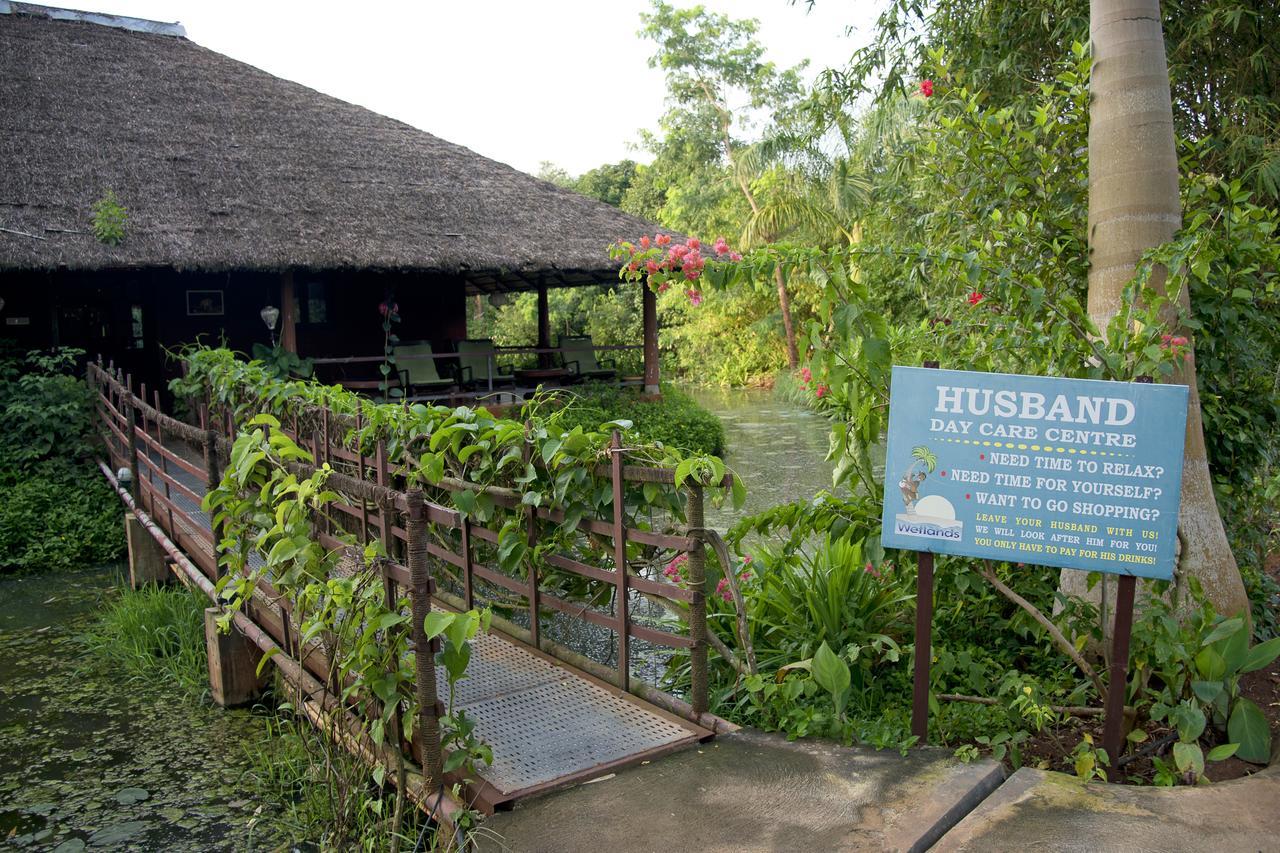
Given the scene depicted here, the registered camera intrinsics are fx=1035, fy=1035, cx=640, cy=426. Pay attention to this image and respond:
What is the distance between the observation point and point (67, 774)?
4973 millimetres

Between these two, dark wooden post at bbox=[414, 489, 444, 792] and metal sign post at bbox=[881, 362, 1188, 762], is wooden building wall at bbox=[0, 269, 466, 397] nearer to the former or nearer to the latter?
dark wooden post at bbox=[414, 489, 444, 792]

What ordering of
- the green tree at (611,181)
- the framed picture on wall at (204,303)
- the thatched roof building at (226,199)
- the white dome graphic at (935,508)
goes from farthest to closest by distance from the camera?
the green tree at (611,181)
the framed picture on wall at (204,303)
the thatched roof building at (226,199)
the white dome graphic at (935,508)

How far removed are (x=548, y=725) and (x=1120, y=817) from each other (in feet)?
6.34

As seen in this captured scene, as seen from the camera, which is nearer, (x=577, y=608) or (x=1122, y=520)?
(x=1122, y=520)

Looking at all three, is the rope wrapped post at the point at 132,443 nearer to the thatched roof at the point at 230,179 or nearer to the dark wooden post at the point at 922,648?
the thatched roof at the point at 230,179

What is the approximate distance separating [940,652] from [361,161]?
1207 cm

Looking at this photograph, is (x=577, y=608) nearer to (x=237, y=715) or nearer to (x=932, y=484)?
(x=932, y=484)

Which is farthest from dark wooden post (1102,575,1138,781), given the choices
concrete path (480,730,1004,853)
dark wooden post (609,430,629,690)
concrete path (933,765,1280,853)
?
dark wooden post (609,430,629,690)

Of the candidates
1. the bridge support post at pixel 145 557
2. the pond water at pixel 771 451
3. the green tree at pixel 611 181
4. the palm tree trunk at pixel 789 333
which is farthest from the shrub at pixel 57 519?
the green tree at pixel 611 181

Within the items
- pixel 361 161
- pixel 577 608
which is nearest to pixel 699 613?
pixel 577 608

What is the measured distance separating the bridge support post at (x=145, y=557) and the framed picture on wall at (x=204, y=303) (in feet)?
21.3

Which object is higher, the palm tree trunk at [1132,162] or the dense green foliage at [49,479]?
the palm tree trunk at [1132,162]

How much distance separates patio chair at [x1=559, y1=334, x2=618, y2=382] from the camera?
15.2 metres

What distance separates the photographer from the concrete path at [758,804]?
9.78 feet
